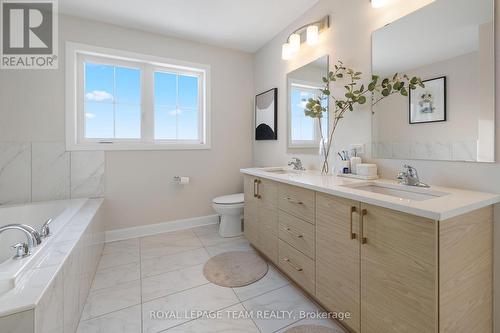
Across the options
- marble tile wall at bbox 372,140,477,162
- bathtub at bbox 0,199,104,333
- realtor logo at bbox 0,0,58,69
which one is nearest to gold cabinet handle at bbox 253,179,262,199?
marble tile wall at bbox 372,140,477,162

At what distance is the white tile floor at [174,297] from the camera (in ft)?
4.43

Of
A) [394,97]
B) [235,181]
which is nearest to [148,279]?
[235,181]

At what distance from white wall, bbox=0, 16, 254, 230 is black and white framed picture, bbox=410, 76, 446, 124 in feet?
7.00

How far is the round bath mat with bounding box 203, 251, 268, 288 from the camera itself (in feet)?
5.89

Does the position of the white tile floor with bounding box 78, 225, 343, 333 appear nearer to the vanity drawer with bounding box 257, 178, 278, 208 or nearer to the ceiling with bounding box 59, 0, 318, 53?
the vanity drawer with bounding box 257, 178, 278, 208

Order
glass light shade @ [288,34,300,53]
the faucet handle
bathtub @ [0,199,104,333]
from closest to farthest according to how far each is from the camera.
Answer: bathtub @ [0,199,104,333], the faucet handle, glass light shade @ [288,34,300,53]

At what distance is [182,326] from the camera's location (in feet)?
4.41

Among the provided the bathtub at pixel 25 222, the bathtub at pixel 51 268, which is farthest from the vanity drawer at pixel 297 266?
the bathtub at pixel 25 222

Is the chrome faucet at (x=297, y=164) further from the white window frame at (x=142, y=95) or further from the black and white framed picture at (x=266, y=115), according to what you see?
the white window frame at (x=142, y=95)

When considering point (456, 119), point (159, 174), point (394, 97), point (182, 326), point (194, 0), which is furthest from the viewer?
point (159, 174)

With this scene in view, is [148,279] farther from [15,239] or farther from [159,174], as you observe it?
[159,174]

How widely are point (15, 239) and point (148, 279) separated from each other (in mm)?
1091

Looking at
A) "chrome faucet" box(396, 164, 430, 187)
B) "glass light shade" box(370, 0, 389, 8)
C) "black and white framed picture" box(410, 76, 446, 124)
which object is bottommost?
"chrome faucet" box(396, 164, 430, 187)

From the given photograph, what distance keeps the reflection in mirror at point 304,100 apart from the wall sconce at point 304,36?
0.18 meters
